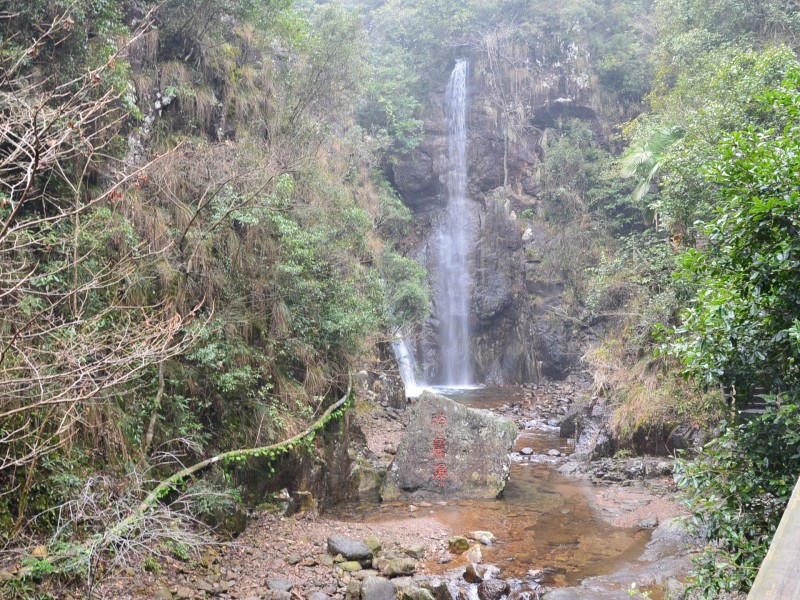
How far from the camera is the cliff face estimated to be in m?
24.2

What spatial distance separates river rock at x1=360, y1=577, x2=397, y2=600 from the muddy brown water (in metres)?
1.28

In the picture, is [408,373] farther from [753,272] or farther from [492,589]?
[753,272]

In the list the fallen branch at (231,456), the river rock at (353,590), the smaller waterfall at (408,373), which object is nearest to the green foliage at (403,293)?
the smaller waterfall at (408,373)

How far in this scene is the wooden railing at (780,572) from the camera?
3.90 ft

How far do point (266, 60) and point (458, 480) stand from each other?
10.1 m

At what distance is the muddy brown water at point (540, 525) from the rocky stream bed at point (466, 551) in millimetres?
18

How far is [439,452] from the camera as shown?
10.6 m

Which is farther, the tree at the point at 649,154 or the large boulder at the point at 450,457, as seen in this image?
the tree at the point at 649,154

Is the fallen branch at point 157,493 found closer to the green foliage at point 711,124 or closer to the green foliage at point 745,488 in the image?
the green foliage at point 745,488

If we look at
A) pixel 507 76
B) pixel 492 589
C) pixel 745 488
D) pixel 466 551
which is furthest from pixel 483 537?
pixel 507 76

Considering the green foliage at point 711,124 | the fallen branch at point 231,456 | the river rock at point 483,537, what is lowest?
the river rock at point 483,537

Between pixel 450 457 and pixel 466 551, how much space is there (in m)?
2.70

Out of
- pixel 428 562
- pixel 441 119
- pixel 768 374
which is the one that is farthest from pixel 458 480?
pixel 441 119

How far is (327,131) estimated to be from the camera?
14.5m
